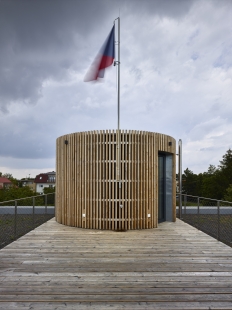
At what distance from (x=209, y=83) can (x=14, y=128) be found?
14346mm

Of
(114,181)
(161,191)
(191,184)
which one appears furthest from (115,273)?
(191,184)

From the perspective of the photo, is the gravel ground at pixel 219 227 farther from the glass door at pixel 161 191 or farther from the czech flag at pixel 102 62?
the czech flag at pixel 102 62

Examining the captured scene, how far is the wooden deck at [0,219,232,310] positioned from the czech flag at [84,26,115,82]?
4.84 meters

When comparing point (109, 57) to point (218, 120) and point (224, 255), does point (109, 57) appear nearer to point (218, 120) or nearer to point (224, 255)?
point (224, 255)

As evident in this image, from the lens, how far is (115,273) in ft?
11.6

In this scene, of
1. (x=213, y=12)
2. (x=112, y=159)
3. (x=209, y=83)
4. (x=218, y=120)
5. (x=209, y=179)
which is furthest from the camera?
(x=209, y=179)

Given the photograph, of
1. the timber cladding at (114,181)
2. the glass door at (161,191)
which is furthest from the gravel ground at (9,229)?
the glass door at (161,191)

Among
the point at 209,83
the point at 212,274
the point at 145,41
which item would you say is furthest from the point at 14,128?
the point at 212,274

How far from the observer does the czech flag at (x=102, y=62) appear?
6898mm

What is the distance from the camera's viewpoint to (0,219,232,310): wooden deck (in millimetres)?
2739

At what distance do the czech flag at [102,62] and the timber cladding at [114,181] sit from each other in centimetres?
178

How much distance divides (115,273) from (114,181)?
11.3 ft

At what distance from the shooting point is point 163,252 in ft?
15.2

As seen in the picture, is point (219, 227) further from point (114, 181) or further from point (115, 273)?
point (115, 273)
